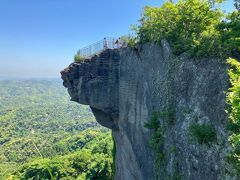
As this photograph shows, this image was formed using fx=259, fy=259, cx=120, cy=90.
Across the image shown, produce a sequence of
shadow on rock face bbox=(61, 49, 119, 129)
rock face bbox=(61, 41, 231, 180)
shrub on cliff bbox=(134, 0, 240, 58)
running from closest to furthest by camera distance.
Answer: rock face bbox=(61, 41, 231, 180) < shrub on cliff bbox=(134, 0, 240, 58) < shadow on rock face bbox=(61, 49, 119, 129)

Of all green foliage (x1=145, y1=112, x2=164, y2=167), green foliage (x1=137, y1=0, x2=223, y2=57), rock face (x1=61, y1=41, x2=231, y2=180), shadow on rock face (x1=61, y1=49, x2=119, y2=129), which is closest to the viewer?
rock face (x1=61, y1=41, x2=231, y2=180)

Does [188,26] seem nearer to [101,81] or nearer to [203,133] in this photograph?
[203,133]

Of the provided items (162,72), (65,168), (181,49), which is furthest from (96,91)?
(65,168)

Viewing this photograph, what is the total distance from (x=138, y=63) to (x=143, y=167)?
617 centimetres

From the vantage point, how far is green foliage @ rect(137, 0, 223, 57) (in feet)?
33.3

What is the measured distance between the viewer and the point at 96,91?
66.7 feet

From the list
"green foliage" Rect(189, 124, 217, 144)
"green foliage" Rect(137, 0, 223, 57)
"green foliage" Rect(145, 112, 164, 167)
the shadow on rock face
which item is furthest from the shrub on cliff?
the shadow on rock face

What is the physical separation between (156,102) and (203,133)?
4.72 metres

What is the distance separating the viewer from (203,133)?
27.7 ft

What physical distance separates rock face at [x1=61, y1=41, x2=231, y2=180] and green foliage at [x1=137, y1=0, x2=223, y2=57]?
474 mm

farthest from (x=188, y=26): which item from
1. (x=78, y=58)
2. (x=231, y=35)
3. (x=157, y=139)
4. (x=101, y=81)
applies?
(x=78, y=58)

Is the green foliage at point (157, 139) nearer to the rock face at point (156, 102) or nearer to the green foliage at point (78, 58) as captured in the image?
the rock face at point (156, 102)

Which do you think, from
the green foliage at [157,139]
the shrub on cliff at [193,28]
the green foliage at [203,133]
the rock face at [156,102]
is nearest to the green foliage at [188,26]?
the shrub on cliff at [193,28]

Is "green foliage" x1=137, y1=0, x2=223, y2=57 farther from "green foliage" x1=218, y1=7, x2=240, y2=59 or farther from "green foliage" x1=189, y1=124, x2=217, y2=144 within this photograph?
"green foliage" x1=189, y1=124, x2=217, y2=144
